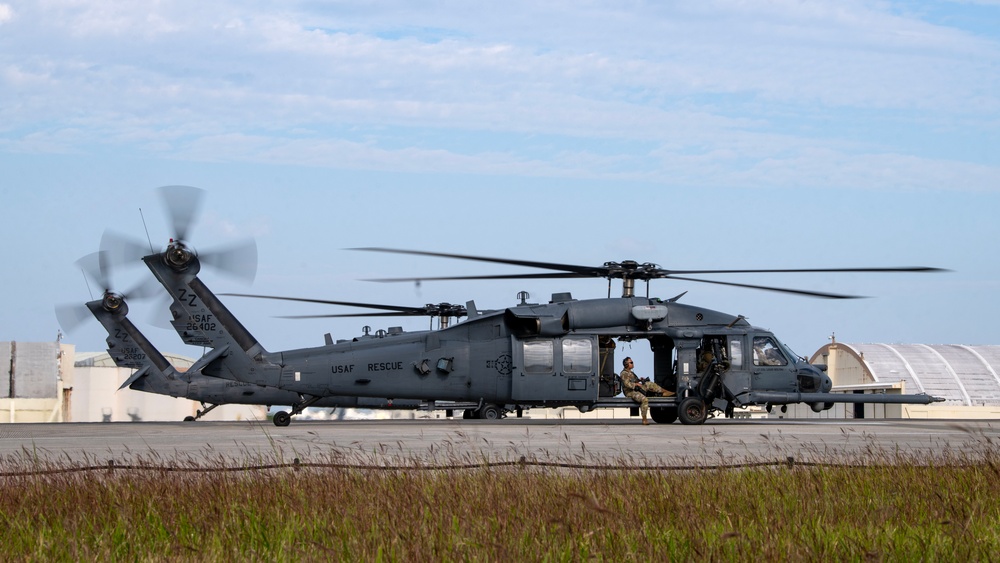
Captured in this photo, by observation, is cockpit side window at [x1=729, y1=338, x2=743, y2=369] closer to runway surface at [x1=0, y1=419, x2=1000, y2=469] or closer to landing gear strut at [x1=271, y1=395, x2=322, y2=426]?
runway surface at [x1=0, y1=419, x2=1000, y2=469]

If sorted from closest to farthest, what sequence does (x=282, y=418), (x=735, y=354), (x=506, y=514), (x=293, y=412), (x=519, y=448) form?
(x=506, y=514) < (x=519, y=448) < (x=735, y=354) < (x=293, y=412) < (x=282, y=418)

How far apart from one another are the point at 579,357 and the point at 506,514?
701 inches

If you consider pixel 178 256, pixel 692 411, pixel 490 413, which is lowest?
pixel 490 413

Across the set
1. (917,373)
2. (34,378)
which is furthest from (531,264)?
(34,378)

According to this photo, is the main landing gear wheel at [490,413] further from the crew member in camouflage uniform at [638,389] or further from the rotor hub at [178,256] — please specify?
the rotor hub at [178,256]

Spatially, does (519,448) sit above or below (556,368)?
below

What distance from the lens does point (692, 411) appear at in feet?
81.3

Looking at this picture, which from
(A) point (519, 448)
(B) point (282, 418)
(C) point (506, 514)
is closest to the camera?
(C) point (506, 514)

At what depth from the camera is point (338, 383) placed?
986 inches

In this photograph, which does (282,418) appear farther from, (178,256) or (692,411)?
(692,411)

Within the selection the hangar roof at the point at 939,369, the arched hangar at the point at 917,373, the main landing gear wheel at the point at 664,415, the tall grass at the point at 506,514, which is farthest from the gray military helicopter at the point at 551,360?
the hangar roof at the point at 939,369

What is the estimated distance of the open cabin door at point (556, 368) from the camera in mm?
24766

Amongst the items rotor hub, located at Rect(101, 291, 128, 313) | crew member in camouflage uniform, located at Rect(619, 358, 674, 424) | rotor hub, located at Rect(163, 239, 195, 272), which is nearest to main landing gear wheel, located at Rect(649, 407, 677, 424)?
crew member in camouflage uniform, located at Rect(619, 358, 674, 424)

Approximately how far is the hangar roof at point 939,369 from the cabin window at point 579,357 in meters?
33.9
